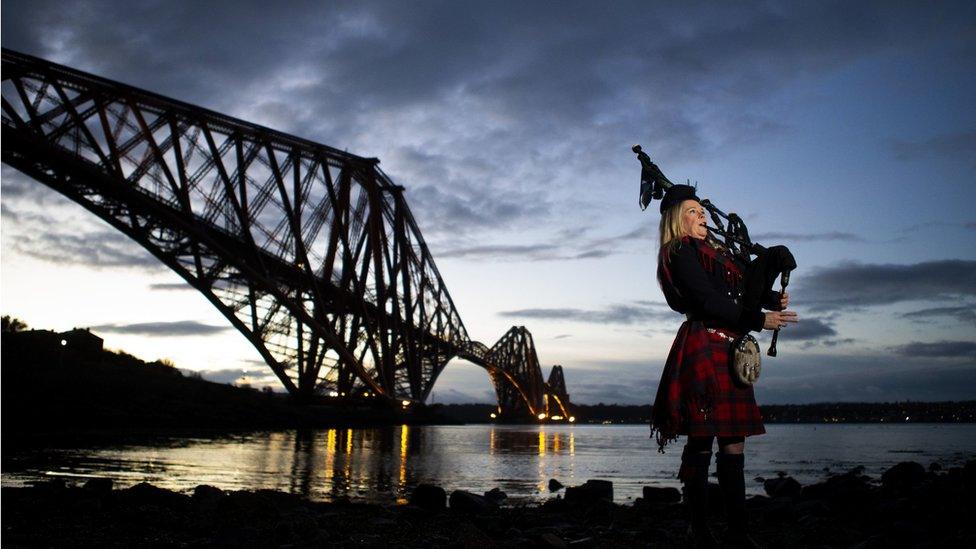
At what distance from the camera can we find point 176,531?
6.03 meters

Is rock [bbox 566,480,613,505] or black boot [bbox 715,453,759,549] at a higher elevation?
black boot [bbox 715,453,759,549]

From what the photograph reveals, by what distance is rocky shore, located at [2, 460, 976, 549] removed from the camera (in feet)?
17.7

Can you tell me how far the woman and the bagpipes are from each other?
86 mm

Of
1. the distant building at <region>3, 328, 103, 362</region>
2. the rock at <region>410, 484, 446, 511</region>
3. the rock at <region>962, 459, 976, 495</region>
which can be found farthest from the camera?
the distant building at <region>3, 328, 103, 362</region>

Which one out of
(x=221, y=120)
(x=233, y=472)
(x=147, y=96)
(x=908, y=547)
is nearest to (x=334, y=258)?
(x=221, y=120)

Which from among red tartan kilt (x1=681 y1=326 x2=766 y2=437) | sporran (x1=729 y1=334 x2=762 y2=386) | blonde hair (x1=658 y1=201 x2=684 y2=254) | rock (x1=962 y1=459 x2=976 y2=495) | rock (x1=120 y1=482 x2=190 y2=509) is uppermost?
blonde hair (x1=658 y1=201 x2=684 y2=254)

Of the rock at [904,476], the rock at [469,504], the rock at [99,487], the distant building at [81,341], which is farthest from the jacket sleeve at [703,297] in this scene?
the distant building at [81,341]

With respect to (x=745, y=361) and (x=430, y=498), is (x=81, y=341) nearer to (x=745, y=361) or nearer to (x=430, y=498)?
(x=430, y=498)

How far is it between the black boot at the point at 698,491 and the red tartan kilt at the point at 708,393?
0.19 metres

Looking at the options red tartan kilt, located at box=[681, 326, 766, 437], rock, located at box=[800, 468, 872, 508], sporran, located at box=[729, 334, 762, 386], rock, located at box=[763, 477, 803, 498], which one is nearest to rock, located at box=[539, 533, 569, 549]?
red tartan kilt, located at box=[681, 326, 766, 437]

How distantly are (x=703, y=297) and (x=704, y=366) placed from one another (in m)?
0.38

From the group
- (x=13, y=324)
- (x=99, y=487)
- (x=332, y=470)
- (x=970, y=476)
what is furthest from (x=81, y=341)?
(x=970, y=476)

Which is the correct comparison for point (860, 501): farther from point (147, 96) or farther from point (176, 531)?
point (147, 96)

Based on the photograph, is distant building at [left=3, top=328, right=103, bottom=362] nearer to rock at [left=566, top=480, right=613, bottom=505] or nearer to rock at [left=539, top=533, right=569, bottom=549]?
rock at [left=566, top=480, right=613, bottom=505]
